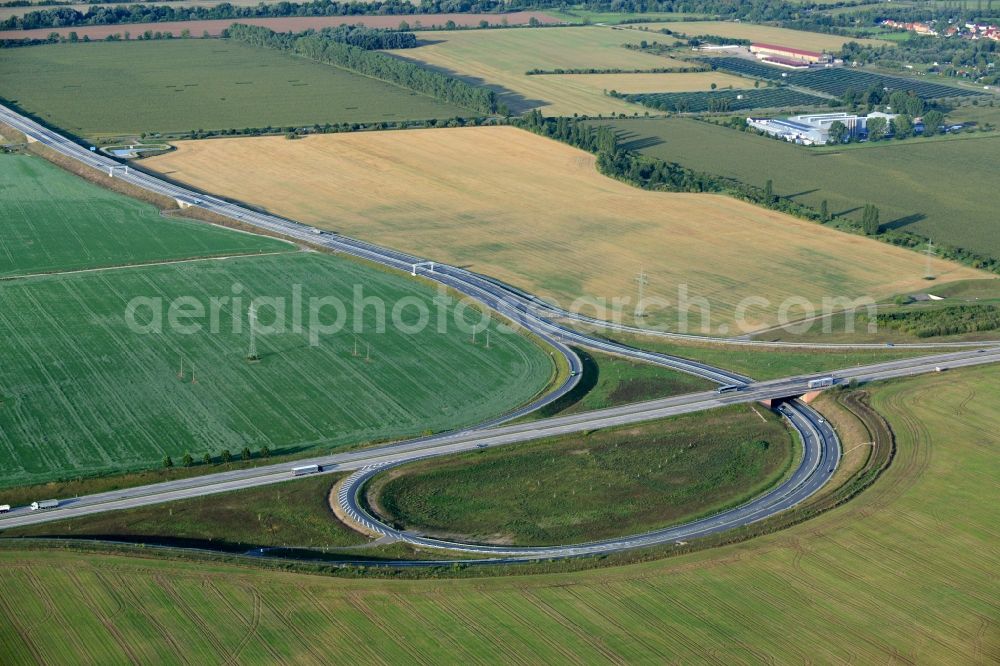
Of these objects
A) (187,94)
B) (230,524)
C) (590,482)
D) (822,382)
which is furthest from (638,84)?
(230,524)

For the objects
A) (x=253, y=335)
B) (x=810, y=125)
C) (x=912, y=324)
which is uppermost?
(x=810, y=125)

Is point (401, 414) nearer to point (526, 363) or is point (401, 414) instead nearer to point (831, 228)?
point (526, 363)

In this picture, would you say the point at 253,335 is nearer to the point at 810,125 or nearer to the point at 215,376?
the point at 215,376

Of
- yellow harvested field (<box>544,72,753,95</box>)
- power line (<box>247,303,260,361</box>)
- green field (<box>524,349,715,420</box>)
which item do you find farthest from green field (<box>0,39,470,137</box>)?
green field (<box>524,349,715,420</box>)

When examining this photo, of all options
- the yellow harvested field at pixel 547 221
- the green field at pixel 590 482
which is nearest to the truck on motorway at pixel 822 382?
the green field at pixel 590 482

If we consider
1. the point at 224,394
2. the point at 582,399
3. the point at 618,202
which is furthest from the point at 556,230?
the point at 224,394

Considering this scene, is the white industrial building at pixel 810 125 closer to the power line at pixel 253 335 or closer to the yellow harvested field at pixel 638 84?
the yellow harvested field at pixel 638 84

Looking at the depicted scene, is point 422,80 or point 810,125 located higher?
point 422,80

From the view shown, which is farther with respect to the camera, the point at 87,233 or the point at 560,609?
the point at 87,233
